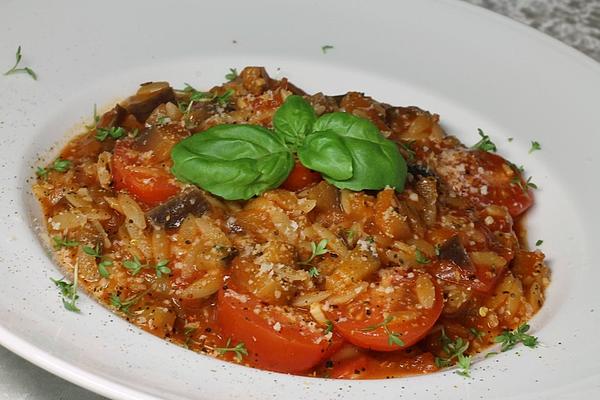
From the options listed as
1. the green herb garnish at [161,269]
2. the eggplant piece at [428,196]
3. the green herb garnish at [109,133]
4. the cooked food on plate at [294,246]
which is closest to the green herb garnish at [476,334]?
the cooked food on plate at [294,246]

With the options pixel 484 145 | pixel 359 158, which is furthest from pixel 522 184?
pixel 359 158

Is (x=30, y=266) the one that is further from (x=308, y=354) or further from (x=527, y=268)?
(x=527, y=268)

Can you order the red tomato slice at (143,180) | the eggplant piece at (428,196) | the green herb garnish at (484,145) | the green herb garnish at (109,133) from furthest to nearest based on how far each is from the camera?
1. the green herb garnish at (484,145)
2. the green herb garnish at (109,133)
3. the eggplant piece at (428,196)
4. the red tomato slice at (143,180)

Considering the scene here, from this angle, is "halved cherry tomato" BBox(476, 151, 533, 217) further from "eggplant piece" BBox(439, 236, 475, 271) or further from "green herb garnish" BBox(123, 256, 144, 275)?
"green herb garnish" BBox(123, 256, 144, 275)

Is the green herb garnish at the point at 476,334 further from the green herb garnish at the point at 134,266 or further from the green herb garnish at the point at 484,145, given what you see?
the green herb garnish at the point at 134,266

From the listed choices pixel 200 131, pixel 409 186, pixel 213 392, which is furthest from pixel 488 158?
pixel 213 392

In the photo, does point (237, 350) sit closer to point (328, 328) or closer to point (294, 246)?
point (328, 328)
